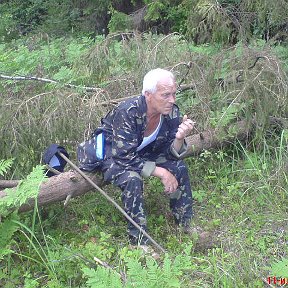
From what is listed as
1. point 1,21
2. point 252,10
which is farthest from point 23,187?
point 1,21

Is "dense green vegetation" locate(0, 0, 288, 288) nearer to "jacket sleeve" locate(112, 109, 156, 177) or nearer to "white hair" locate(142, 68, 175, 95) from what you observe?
"jacket sleeve" locate(112, 109, 156, 177)

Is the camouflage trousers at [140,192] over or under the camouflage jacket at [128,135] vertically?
under

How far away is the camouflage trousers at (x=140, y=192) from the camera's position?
4.33 meters

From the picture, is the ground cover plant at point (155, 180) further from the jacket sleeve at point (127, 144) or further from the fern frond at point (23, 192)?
the jacket sleeve at point (127, 144)

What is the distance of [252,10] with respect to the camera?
735 cm

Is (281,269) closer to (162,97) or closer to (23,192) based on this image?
(162,97)

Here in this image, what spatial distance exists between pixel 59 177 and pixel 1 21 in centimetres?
1286

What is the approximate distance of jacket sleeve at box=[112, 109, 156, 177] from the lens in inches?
172

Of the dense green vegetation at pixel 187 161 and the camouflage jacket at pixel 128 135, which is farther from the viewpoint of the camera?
the camouflage jacket at pixel 128 135

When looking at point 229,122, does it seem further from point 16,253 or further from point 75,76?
point 16,253

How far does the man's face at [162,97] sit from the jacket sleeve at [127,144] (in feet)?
0.54

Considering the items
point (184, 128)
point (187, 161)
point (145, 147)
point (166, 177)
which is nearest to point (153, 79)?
point (184, 128)

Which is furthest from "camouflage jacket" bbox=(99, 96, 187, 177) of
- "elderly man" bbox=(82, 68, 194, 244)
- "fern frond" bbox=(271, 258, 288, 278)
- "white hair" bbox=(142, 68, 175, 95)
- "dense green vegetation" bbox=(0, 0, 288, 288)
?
"fern frond" bbox=(271, 258, 288, 278)

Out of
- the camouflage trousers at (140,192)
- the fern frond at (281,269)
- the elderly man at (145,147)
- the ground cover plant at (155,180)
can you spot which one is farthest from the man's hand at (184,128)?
the fern frond at (281,269)
